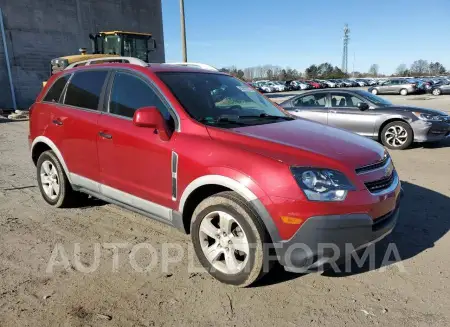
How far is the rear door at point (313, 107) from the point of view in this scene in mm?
9648

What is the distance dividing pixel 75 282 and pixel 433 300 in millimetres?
2778

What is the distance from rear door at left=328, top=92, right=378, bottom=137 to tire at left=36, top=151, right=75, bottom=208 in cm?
664

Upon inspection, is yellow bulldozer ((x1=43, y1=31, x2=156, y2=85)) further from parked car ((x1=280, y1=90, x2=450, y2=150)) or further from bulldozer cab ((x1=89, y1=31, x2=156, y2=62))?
parked car ((x1=280, y1=90, x2=450, y2=150))

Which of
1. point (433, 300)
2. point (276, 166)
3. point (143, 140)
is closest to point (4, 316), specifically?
point (143, 140)

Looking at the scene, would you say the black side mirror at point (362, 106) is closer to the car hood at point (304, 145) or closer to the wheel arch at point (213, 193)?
the car hood at point (304, 145)

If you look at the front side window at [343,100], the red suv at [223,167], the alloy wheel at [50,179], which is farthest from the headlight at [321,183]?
the front side window at [343,100]

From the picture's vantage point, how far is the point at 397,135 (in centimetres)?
892

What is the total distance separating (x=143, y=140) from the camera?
11.4 feet

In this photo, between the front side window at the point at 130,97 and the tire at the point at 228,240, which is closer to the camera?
the tire at the point at 228,240

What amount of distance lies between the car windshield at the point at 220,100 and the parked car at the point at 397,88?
33982 millimetres

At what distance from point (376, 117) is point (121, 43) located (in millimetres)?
12875

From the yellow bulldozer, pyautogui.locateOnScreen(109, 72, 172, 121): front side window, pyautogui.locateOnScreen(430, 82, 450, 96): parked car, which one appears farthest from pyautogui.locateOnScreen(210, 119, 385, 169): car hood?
pyautogui.locateOnScreen(430, 82, 450, 96): parked car

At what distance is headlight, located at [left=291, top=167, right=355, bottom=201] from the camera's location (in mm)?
2682

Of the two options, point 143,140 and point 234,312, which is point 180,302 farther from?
point 143,140
